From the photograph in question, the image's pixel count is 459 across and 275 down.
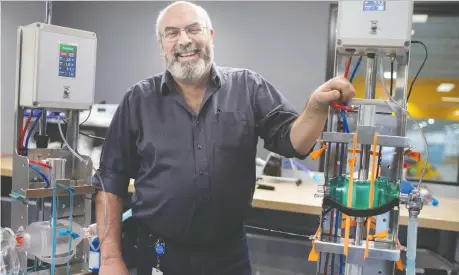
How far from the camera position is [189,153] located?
4.99 feet

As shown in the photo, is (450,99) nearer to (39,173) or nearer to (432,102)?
(432,102)

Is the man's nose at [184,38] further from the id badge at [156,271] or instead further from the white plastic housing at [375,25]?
the id badge at [156,271]

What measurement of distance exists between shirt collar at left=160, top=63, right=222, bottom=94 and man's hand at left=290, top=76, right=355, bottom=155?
1.22 ft

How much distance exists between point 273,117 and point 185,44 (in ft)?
1.31

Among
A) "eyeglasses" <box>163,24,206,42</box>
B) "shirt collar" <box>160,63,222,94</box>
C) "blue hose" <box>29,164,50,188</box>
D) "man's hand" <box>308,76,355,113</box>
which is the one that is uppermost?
"eyeglasses" <box>163,24,206,42</box>

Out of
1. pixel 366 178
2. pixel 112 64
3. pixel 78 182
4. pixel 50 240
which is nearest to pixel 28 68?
pixel 78 182

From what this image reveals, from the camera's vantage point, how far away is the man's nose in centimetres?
154

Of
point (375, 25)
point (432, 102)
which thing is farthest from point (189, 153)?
point (432, 102)

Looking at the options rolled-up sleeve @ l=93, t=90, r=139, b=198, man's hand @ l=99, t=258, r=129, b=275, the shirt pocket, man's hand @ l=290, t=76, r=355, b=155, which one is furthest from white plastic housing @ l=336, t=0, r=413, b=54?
man's hand @ l=99, t=258, r=129, b=275

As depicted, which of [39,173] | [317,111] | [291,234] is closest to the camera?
[317,111]

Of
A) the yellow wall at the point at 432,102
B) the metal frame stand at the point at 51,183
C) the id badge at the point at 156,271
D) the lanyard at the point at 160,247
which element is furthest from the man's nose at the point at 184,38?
the yellow wall at the point at 432,102

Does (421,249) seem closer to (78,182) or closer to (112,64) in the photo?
(78,182)

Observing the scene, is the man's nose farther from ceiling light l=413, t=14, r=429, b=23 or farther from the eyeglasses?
ceiling light l=413, t=14, r=429, b=23

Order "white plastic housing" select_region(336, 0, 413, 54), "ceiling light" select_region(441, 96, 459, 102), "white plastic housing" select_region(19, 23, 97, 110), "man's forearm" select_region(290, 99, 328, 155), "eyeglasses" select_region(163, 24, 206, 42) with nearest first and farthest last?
1. "white plastic housing" select_region(336, 0, 413, 54)
2. "man's forearm" select_region(290, 99, 328, 155)
3. "white plastic housing" select_region(19, 23, 97, 110)
4. "eyeglasses" select_region(163, 24, 206, 42)
5. "ceiling light" select_region(441, 96, 459, 102)
